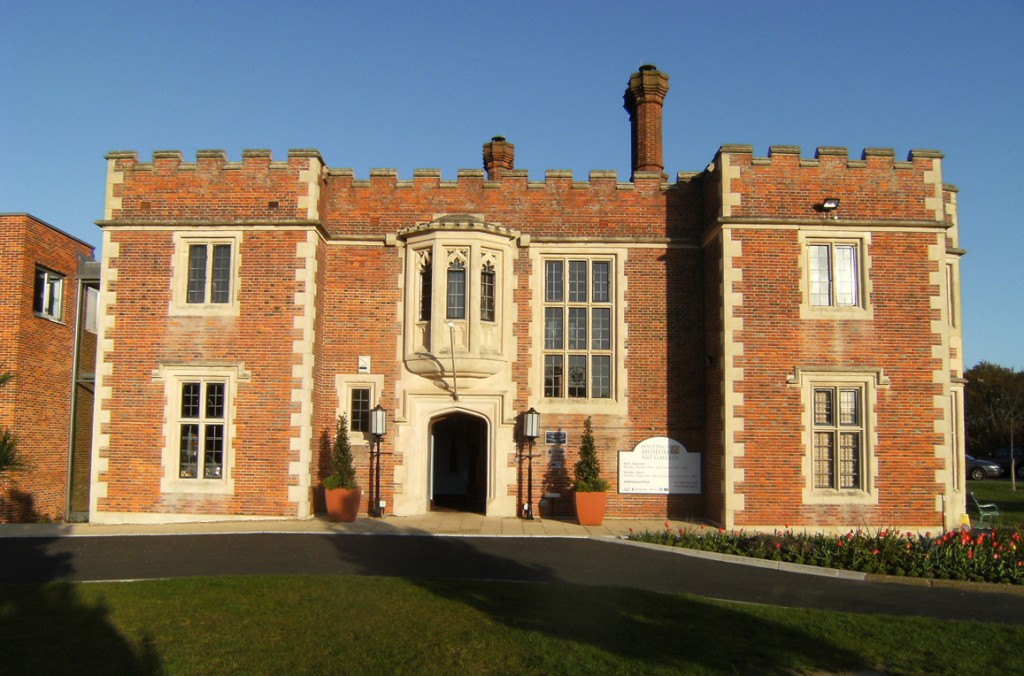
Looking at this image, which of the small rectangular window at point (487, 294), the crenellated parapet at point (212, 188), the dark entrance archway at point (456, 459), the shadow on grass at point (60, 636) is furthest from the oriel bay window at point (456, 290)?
the shadow on grass at point (60, 636)

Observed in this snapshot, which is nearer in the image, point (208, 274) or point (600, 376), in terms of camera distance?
point (208, 274)

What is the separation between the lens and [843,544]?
11.9 metres

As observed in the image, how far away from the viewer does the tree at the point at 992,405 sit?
46.8 metres

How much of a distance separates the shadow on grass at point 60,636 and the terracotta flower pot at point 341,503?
568 centimetres

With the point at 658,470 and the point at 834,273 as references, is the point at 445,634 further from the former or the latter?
the point at 834,273

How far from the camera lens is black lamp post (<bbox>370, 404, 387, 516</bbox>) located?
53.5 ft

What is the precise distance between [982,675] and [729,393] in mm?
8804

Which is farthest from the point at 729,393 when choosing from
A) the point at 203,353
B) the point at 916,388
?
the point at 203,353

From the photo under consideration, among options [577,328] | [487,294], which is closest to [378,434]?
[487,294]

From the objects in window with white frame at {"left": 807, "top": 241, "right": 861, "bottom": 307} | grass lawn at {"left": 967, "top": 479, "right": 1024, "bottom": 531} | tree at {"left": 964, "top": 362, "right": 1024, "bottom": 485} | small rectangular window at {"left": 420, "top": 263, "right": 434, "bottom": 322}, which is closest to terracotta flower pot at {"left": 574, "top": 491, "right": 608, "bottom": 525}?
small rectangular window at {"left": 420, "top": 263, "right": 434, "bottom": 322}

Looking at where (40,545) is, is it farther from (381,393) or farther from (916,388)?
(916,388)

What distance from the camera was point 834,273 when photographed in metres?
15.9

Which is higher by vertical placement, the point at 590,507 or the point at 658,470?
the point at 658,470

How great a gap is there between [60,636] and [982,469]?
3885cm
